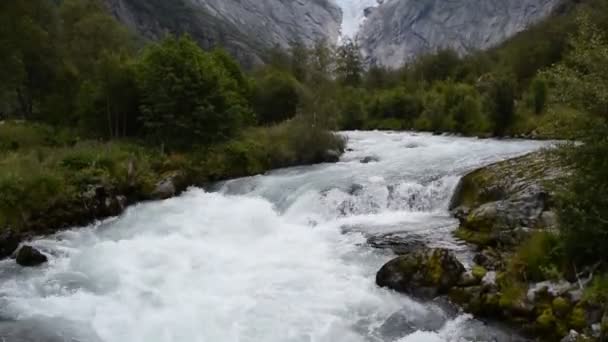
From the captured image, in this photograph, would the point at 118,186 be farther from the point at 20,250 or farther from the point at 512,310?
the point at 512,310

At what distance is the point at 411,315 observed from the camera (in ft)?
35.9

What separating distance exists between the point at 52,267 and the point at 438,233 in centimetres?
1143

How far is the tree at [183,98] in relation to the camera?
26906 millimetres

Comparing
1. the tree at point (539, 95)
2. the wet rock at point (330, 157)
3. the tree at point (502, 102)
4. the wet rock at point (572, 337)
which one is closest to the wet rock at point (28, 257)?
the wet rock at point (572, 337)

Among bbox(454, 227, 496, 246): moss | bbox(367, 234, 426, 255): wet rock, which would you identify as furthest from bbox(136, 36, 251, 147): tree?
bbox(454, 227, 496, 246): moss

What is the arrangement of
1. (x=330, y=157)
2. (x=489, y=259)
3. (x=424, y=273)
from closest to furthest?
(x=424, y=273) → (x=489, y=259) → (x=330, y=157)

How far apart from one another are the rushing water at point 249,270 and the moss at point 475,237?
0.38m

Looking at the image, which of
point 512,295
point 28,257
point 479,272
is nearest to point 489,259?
point 479,272

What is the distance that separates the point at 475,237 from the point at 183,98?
18.1 m

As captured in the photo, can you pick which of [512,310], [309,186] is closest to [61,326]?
[512,310]

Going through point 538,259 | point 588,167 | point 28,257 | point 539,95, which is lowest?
point 28,257

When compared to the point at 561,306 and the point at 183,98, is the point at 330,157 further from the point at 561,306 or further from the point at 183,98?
the point at 561,306

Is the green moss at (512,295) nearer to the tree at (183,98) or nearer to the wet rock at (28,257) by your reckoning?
the wet rock at (28,257)

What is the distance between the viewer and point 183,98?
27328 mm
